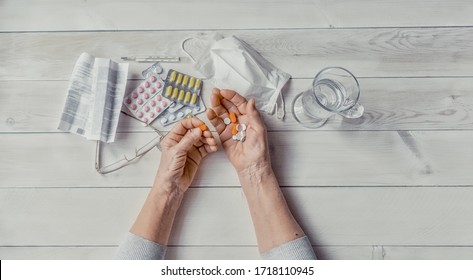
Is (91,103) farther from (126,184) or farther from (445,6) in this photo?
(445,6)

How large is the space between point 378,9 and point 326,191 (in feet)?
1.49

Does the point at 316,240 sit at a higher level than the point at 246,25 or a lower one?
lower

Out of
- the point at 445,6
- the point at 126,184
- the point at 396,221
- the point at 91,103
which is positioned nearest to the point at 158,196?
the point at 126,184

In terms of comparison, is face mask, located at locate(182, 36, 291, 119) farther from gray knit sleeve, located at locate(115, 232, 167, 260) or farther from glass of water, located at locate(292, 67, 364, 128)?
gray knit sleeve, located at locate(115, 232, 167, 260)

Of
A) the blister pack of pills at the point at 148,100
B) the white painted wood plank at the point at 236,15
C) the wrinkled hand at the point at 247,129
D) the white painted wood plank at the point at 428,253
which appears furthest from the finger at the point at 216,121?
the white painted wood plank at the point at 428,253

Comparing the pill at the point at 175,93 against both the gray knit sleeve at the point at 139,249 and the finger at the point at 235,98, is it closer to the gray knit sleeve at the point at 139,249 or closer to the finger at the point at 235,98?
the finger at the point at 235,98

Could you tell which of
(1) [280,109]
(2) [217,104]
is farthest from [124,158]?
(1) [280,109]

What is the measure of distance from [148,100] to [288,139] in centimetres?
34

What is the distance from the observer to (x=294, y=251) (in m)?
0.92

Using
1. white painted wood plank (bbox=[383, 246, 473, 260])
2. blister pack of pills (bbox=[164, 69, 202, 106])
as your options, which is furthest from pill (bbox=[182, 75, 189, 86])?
white painted wood plank (bbox=[383, 246, 473, 260])

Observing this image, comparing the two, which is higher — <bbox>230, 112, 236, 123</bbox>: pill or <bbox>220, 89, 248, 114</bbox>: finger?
→ <bbox>220, 89, 248, 114</bbox>: finger

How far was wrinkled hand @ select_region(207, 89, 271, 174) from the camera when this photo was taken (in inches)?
37.3

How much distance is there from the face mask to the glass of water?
0.06 metres

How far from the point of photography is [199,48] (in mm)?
1005
